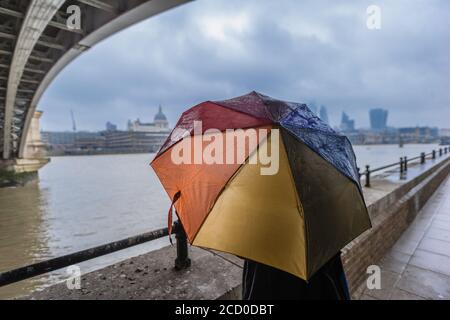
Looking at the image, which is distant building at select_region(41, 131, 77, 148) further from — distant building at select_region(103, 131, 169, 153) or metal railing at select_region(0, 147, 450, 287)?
metal railing at select_region(0, 147, 450, 287)

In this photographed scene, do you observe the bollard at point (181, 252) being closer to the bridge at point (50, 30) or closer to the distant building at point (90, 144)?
the bridge at point (50, 30)

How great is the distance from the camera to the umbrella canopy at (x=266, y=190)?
1.12 meters

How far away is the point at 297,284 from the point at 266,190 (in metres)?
0.60

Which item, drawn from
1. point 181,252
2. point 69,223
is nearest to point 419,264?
point 181,252

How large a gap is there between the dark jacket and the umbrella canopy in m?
0.23

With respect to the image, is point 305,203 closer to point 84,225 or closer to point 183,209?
point 183,209

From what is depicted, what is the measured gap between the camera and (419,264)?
4.29 metres

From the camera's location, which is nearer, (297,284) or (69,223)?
(297,284)

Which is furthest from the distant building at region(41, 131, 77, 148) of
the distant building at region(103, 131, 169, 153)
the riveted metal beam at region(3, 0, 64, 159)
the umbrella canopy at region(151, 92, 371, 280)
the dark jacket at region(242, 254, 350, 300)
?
the dark jacket at region(242, 254, 350, 300)

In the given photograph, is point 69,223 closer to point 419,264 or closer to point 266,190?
point 419,264

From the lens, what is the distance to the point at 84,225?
12969mm

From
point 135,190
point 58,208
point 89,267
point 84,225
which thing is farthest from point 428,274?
point 135,190

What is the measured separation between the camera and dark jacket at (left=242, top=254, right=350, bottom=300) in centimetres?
135

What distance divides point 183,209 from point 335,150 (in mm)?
1002
